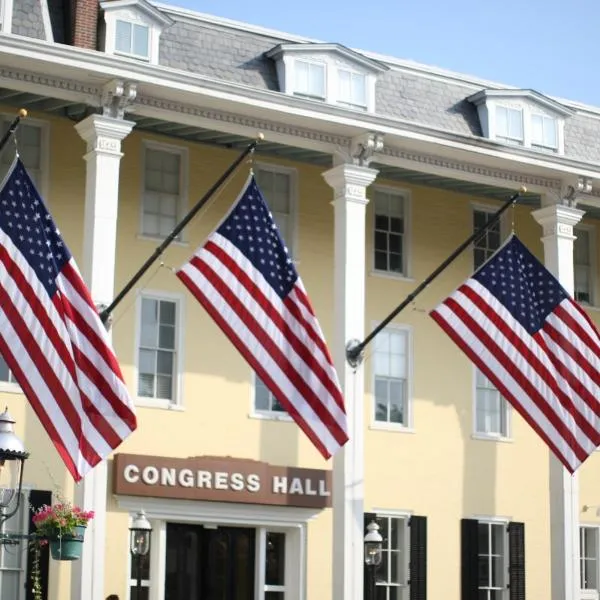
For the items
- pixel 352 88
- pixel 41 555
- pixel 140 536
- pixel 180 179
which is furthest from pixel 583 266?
pixel 41 555

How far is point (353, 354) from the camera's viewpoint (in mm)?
24984

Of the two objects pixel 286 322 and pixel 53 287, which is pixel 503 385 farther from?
pixel 53 287

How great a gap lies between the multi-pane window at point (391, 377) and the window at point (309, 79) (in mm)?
4488

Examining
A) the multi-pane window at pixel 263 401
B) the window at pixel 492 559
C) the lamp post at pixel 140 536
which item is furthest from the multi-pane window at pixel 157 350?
the window at pixel 492 559

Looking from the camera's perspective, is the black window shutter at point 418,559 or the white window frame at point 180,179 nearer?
the white window frame at point 180,179

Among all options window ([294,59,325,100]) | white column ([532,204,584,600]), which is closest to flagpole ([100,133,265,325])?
window ([294,59,325,100])

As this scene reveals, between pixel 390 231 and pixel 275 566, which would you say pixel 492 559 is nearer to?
pixel 275 566

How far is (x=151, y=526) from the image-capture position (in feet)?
80.9

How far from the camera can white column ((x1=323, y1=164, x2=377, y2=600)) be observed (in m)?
24.5

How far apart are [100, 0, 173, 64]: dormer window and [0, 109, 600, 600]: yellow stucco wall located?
5.53ft

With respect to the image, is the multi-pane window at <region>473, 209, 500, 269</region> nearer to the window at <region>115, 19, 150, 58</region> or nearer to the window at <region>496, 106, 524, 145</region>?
the window at <region>496, 106, 524, 145</region>

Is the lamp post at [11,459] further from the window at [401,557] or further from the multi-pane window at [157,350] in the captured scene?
the window at [401,557]

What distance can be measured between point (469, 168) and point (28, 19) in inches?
317

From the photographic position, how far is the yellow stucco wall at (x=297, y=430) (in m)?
25.0
